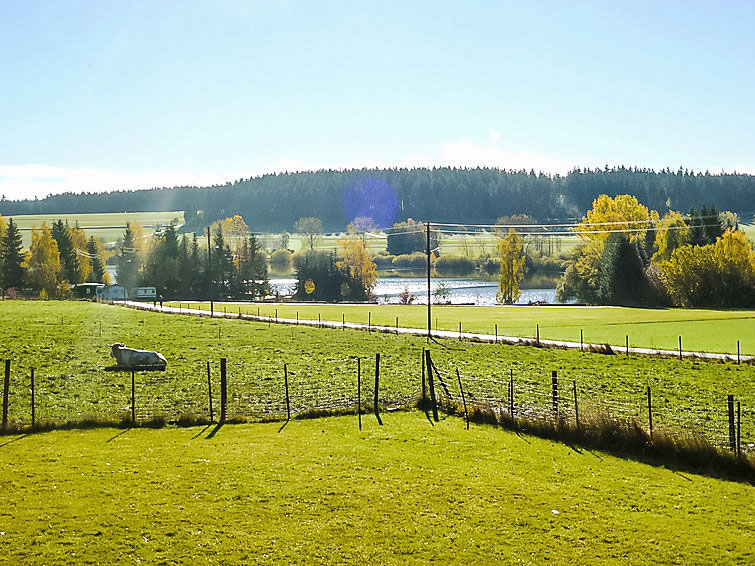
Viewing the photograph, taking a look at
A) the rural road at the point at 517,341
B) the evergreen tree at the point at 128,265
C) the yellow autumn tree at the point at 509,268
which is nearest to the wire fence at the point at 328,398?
the rural road at the point at 517,341

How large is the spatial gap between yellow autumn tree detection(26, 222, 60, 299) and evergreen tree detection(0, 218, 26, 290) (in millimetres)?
4369

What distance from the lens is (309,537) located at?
1266 centimetres

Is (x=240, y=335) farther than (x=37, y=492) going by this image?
Yes

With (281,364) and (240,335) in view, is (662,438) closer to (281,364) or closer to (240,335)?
(281,364)

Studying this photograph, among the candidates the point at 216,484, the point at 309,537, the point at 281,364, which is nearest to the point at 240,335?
the point at 281,364

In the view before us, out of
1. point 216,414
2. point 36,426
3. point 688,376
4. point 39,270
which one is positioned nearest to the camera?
point 36,426

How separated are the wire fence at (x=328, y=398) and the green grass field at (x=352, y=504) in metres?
2.12

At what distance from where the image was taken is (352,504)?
47.2ft

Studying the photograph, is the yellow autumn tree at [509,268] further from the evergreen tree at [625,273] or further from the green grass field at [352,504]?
the green grass field at [352,504]

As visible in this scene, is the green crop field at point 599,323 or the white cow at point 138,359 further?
the green crop field at point 599,323

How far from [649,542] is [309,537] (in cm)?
600

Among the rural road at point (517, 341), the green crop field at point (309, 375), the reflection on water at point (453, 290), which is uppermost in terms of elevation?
the green crop field at point (309, 375)

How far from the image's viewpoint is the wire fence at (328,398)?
21.1 metres

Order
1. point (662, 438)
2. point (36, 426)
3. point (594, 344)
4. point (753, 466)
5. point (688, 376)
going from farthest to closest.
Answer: point (594, 344) < point (688, 376) < point (36, 426) < point (662, 438) < point (753, 466)
